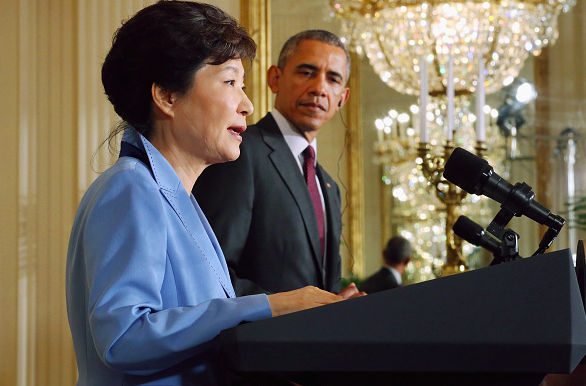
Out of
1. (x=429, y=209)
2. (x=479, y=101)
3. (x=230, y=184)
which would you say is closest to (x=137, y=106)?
(x=230, y=184)

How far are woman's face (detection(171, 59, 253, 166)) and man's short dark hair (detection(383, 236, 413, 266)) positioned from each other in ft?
12.0

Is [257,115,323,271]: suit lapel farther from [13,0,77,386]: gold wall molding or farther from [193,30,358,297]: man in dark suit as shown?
[13,0,77,386]: gold wall molding

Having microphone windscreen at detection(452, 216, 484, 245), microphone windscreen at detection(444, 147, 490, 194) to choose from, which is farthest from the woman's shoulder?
microphone windscreen at detection(452, 216, 484, 245)

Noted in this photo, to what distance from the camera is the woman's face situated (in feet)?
3.58

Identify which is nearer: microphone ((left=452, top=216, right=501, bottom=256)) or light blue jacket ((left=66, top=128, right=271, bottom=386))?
light blue jacket ((left=66, top=128, right=271, bottom=386))

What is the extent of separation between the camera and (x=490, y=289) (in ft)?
2.24

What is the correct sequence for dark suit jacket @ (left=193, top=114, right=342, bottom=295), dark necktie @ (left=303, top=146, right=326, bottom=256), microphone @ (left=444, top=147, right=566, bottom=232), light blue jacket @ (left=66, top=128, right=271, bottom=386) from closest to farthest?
light blue jacket @ (left=66, top=128, right=271, bottom=386), microphone @ (left=444, top=147, right=566, bottom=232), dark suit jacket @ (left=193, top=114, right=342, bottom=295), dark necktie @ (left=303, top=146, right=326, bottom=256)

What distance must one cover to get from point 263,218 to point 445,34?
3.12m

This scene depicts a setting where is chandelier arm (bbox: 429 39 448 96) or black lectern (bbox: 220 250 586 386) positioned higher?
chandelier arm (bbox: 429 39 448 96)

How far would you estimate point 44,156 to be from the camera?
91.2 inches

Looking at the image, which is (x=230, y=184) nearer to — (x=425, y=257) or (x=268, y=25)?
(x=268, y=25)

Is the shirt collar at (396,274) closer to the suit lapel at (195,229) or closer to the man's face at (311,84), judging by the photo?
the man's face at (311,84)

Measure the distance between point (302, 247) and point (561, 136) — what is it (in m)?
3.62

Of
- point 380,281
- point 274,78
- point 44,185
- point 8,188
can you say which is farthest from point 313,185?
point 380,281
